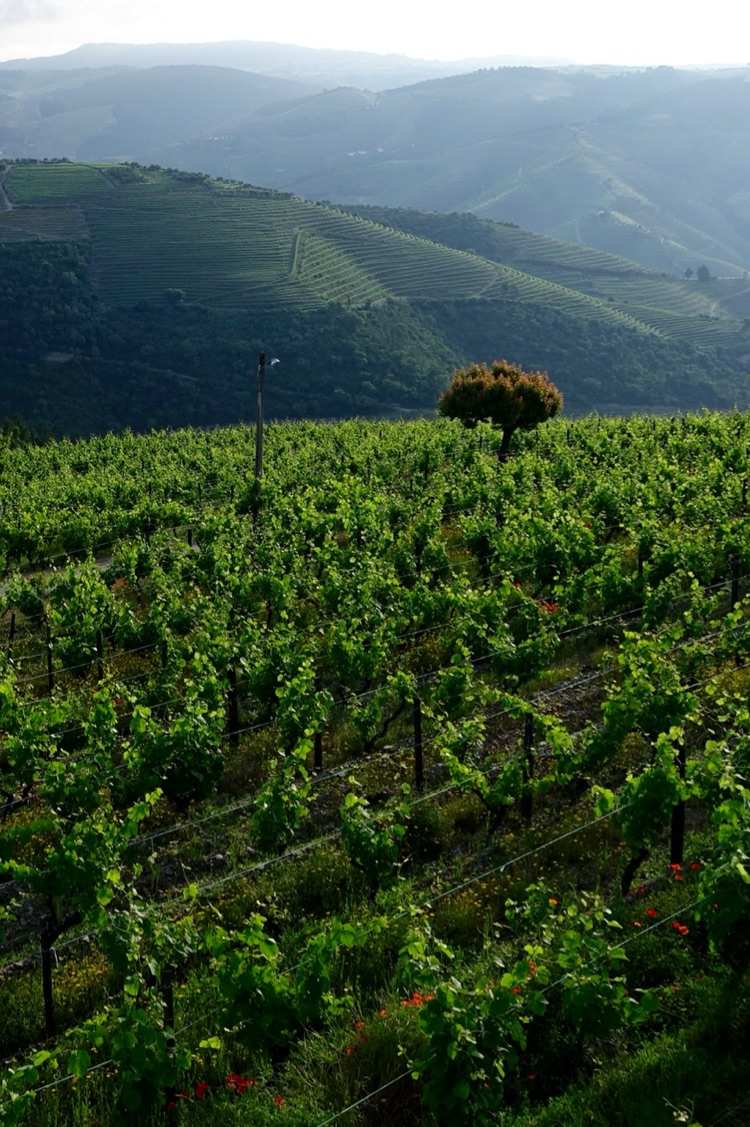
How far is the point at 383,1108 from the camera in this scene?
7422 millimetres

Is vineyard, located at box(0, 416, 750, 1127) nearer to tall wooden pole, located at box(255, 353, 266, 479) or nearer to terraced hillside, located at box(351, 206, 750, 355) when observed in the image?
tall wooden pole, located at box(255, 353, 266, 479)

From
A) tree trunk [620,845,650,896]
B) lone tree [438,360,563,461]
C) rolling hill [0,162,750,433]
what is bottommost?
rolling hill [0,162,750,433]

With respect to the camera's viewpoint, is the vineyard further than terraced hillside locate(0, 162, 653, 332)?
No

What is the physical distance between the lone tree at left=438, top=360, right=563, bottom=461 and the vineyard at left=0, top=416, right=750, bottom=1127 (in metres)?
10.6

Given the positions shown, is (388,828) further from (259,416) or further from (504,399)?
(504,399)

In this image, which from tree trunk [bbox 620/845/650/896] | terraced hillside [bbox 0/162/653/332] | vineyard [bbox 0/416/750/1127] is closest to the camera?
vineyard [bbox 0/416/750/1127]

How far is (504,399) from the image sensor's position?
108 ft

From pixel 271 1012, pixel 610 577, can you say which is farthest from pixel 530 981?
pixel 610 577

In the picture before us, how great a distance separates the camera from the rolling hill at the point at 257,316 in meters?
94.2

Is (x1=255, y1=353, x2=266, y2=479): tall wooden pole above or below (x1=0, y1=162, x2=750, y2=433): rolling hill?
above

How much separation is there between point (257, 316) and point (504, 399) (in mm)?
76403

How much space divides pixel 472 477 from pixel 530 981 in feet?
60.2

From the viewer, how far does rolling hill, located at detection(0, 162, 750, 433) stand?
94.2m

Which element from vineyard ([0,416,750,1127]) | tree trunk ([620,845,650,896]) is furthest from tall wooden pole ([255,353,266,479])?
tree trunk ([620,845,650,896])
